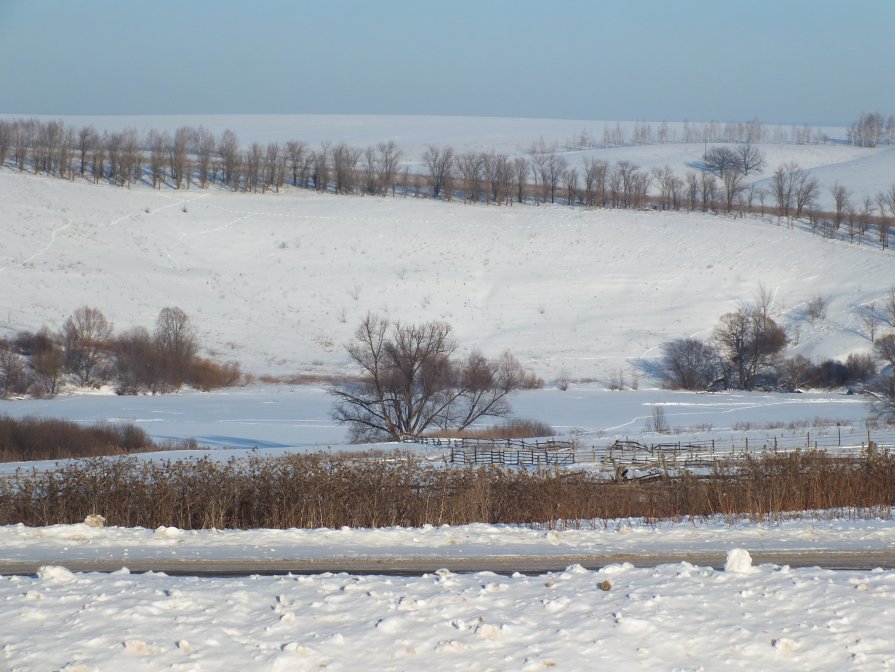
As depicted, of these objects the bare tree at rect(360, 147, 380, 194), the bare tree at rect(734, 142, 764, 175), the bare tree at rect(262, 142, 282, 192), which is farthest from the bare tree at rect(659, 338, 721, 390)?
the bare tree at rect(734, 142, 764, 175)

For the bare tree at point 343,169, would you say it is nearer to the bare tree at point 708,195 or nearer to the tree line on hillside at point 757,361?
the bare tree at point 708,195

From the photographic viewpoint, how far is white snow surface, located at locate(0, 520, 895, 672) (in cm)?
678

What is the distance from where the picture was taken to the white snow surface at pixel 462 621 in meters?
6.78

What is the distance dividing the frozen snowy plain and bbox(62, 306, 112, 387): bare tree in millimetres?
2212

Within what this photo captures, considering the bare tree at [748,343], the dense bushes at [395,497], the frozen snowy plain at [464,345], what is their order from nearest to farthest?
the frozen snowy plain at [464,345], the dense bushes at [395,497], the bare tree at [748,343]

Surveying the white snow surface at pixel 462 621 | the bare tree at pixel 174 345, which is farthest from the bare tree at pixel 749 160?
the white snow surface at pixel 462 621

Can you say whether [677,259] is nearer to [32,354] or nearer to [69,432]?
[32,354]

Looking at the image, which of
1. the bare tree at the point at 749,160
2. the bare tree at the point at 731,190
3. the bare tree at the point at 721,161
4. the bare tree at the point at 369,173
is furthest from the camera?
the bare tree at the point at 749,160

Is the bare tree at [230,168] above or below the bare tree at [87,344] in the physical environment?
above

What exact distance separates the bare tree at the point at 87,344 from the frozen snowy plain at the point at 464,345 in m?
2.21

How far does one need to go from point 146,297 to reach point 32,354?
14.7 m

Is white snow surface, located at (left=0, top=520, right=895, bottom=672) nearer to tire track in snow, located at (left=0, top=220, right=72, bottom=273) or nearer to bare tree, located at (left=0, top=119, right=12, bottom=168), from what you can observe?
tire track in snow, located at (left=0, top=220, right=72, bottom=273)

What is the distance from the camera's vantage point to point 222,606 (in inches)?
299

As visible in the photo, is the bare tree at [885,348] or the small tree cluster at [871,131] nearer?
the bare tree at [885,348]
